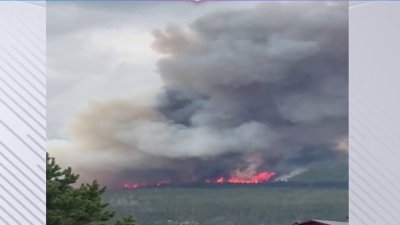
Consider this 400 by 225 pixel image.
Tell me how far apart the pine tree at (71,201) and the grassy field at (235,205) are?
0.10 meters

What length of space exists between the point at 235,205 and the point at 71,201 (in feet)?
3.84

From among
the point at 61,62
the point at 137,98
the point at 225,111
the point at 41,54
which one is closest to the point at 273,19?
the point at 225,111

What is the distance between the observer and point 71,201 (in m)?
5.04

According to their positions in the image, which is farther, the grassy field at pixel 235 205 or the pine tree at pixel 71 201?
the grassy field at pixel 235 205

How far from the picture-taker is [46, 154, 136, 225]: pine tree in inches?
196

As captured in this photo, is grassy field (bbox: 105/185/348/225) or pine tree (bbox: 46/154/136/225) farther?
grassy field (bbox: 105/185/348/225)

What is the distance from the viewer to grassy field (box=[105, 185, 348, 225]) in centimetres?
521

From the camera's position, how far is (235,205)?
17.4 feet

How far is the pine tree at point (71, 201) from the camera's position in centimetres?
497

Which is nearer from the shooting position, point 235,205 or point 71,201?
point 71,201

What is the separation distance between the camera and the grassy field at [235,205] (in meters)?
5.21

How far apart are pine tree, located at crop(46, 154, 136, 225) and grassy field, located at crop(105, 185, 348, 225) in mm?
99

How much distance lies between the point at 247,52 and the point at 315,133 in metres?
0.76

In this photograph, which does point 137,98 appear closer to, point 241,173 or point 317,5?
point 241,173
